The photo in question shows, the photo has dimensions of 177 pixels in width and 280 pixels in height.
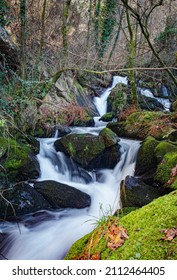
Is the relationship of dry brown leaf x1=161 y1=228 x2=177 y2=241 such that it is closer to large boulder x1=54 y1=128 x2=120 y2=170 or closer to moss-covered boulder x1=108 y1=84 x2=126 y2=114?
large boulder x1=54 y1=128 x2=120 y2=170

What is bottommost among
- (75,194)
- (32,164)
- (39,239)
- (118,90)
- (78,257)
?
(39,239)

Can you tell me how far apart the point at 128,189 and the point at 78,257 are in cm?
252

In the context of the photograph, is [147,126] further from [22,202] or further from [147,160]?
[22,202]

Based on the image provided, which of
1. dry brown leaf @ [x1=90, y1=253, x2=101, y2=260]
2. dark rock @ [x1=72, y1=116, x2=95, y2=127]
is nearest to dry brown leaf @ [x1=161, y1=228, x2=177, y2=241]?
dry brown leaf @ [x1=90, y1=253, x2=101, y2=260]

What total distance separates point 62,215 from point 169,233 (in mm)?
3773

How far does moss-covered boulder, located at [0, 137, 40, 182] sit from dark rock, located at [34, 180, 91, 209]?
1.81 ft

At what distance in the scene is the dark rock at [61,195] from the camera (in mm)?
5250

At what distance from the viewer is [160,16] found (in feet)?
55.6

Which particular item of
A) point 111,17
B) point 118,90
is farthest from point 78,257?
point 111,17

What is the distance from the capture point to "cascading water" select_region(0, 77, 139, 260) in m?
4.17

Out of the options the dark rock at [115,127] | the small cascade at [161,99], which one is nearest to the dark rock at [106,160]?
the dark rock at [115,127]

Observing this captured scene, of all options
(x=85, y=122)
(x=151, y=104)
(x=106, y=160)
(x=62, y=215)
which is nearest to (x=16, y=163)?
(x=62, y=215)

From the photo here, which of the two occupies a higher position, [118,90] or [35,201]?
[118,90]
